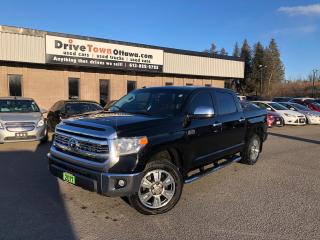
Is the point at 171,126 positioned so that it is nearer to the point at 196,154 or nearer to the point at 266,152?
the point at 196,154

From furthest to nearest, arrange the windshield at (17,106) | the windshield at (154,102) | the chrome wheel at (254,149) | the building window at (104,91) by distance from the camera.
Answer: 1. the building window at (104,91)
2. the windshield at (17,106)
3. the chrome wheel at (254,149)
4. the windshield at (154,102)

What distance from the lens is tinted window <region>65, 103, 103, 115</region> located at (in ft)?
47.0

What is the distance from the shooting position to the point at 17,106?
479 inches

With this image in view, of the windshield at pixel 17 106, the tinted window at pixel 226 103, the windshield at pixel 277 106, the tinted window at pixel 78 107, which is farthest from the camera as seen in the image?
the windshield at pixel 277 106

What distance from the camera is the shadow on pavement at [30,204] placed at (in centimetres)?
445

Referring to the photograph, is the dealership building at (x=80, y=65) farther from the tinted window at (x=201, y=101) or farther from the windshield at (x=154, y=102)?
the tinted window at (x=201, y=101)

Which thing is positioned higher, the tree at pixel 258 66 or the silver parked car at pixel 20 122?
the tree at pixel 258 66

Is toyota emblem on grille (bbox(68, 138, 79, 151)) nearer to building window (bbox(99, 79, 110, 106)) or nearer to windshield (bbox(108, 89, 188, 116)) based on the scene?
windshield (bbox(108, 89, 188, 116))

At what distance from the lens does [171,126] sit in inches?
215

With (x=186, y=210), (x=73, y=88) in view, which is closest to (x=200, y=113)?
(x=186, y=210)

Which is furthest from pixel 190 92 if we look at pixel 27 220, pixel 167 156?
pixel 27 220

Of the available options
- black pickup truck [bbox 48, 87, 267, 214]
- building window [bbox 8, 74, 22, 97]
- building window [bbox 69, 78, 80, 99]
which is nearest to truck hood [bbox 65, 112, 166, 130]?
black pickup truck [bbox 48, 87, 267, 214]

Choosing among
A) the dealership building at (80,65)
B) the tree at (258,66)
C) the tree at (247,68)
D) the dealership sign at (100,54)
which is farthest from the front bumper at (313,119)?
the tree at (247,68)

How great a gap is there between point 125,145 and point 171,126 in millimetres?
955
